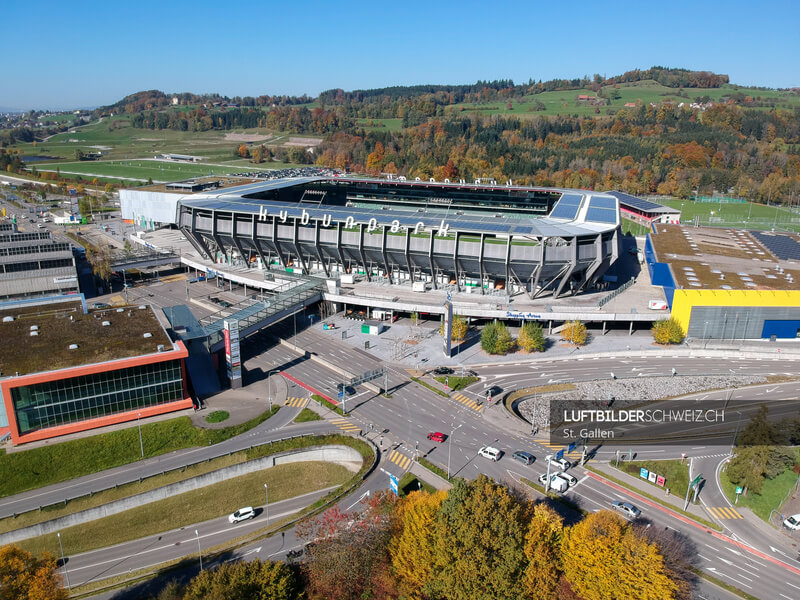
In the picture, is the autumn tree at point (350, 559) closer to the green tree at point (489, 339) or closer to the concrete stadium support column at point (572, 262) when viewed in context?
the green tree at point (489, 339)

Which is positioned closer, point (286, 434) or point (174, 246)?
point (286, 434)

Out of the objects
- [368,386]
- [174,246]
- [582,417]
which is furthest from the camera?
[174,246]

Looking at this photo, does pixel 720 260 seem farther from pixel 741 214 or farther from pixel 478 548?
pixel 741 214

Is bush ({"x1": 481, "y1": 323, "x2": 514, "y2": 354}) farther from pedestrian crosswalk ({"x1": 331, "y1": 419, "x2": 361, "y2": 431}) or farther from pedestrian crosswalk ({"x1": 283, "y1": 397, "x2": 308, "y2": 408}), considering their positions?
pedestrian crosswalk ({"x1": 283, "y1": 397, "x2": 308, "y2": 408})

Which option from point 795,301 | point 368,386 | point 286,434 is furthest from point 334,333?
point 795,301

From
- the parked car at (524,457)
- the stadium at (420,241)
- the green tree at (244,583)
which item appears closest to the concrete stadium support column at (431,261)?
the stadium at (420,241)

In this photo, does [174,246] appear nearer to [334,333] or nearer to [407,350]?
[334,333]
